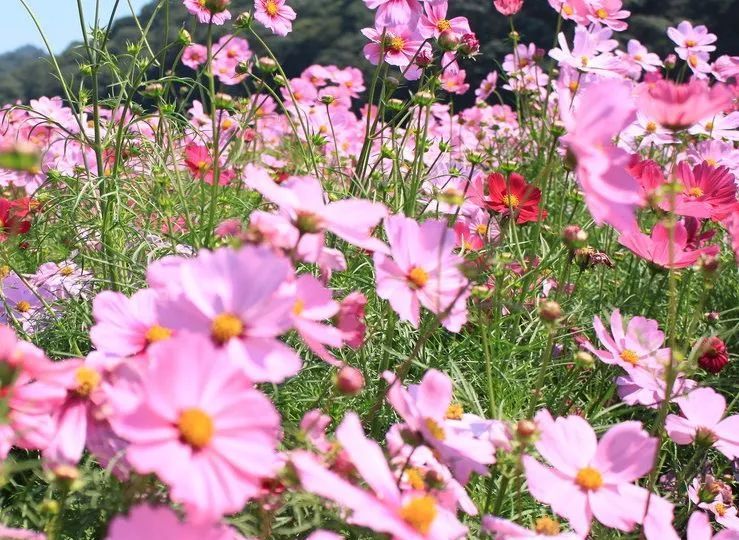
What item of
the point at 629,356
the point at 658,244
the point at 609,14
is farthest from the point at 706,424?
the point at 609,14

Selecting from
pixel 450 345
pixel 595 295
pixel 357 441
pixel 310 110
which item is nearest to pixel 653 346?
pixel 450 345

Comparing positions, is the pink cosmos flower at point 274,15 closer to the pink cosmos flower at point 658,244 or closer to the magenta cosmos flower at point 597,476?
the pink cosmos flower at point 658,244

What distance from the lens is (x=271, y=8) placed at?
123 centimetres

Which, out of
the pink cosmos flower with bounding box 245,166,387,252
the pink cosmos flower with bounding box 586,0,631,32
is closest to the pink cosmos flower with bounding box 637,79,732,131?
the pink cosmos flower with bounding box 245,166,387,252

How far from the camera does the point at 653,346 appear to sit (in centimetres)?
93

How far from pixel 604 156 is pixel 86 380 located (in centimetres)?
36

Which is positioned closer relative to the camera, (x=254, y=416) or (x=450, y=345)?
(x=254, y=416)

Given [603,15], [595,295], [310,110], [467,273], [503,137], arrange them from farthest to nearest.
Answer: [503,137], [310,110], [603,15], [595,295], [467,273]

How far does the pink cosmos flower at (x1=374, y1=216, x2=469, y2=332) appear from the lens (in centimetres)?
62

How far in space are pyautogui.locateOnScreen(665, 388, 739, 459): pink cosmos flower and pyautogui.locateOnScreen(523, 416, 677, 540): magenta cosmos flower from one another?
0.74ft

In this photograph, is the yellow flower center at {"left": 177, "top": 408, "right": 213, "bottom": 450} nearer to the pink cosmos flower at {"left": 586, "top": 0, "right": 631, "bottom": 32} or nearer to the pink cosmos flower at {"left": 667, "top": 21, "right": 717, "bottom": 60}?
the pink cosmos flower at {"left": 586, "top": 0, "right": 631, "bottom": 32}

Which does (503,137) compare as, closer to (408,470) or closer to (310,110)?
(310,110)

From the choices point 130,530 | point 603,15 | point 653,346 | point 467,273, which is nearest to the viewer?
point 130,530

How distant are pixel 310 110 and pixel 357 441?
209 cm
